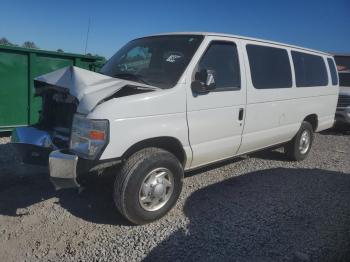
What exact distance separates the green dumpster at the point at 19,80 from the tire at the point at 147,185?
14.3 ft

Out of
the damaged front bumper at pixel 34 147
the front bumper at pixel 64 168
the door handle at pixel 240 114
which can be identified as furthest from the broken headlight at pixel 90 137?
the door handle at pixel 240 114

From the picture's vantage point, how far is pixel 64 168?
3.41 meters

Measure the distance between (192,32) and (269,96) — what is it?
1.55m

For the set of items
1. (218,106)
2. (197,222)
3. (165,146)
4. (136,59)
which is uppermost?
(136,59)

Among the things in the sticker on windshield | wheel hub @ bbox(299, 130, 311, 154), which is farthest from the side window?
wheel hub @ bbox(299, 130, 311, 154)

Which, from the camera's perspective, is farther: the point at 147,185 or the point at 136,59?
the point at 136,59

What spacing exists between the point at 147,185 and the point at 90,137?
0.84 meters

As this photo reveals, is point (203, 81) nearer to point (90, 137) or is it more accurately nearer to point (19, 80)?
point (90, 137)

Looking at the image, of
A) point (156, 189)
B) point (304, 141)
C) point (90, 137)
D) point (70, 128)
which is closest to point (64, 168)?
point (90, 137)

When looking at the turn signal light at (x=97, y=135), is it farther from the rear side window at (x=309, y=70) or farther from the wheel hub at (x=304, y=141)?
the wheel hub at (x=304, y=141)

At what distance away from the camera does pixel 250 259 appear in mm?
3301

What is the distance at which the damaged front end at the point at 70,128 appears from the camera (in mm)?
3418

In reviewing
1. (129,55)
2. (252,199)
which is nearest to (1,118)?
(129,55)

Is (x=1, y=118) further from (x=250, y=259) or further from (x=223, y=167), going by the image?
(x=250, y=259)
